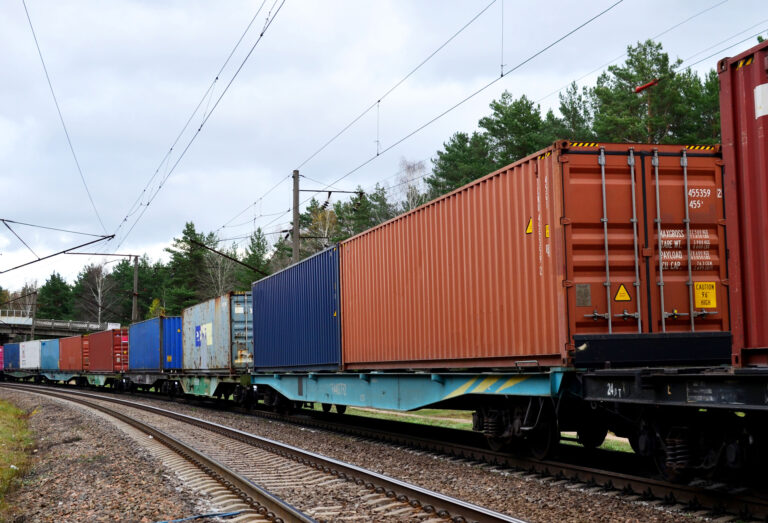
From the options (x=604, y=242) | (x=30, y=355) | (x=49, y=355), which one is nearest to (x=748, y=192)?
(x=604, y=242)

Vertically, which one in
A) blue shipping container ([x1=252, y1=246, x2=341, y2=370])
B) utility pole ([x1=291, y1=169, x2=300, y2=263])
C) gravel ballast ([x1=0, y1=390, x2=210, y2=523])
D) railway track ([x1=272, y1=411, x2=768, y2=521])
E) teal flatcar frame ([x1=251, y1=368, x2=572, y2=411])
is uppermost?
utility pole ([x1=291, y1=169, x2=300, y2=263])

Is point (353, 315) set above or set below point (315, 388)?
above

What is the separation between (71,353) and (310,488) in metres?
39.1

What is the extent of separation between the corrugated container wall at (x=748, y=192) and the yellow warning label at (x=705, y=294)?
10.0 feet

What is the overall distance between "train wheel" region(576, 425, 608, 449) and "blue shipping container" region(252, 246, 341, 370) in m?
5.72

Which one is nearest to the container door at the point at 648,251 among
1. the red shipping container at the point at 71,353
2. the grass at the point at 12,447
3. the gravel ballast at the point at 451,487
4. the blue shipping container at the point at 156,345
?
the gravel ballast at the point at 451,487

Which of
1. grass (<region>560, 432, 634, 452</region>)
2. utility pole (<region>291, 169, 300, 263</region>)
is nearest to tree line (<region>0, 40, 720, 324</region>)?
utility pole (<region>291, 169, 300, 263</region>)

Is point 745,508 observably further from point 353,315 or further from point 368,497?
point 353,315

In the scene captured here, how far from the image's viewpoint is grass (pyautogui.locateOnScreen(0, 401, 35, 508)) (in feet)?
31.3

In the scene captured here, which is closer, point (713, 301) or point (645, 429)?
point (645, 429)

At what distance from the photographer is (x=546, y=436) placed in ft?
29.2

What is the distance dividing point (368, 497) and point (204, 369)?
1652 cm

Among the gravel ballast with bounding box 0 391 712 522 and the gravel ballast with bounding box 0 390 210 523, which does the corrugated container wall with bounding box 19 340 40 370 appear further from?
the gravel ballast with bounding box 0 391 712 522

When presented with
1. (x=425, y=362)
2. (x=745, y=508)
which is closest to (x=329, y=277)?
(x=425, y=362)
